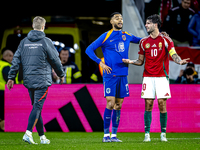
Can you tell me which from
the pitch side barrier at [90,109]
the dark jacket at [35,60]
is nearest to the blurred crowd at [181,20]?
the pitch side barrier at [90,109]

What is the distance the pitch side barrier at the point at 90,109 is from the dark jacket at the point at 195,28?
3.83 metres

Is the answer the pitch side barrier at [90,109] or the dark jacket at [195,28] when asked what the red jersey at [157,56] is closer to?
the pitch side barrier at [90,109]

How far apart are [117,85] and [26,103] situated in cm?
326

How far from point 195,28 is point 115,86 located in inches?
264

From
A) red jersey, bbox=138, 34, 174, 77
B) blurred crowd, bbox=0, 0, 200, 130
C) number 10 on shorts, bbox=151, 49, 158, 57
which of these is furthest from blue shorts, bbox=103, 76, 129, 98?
blurred crowd, bbox=0, 0, 200, 130

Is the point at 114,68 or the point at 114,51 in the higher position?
the point at 114,51

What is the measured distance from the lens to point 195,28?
1295 cm

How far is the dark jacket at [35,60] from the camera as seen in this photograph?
21.7 ft

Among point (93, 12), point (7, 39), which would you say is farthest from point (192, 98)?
point (93, 12)

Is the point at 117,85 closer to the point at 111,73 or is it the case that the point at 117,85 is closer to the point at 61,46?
the point at 111,73

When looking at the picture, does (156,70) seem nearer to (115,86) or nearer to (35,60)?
(115,86)

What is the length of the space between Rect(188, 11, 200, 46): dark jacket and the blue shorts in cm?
642

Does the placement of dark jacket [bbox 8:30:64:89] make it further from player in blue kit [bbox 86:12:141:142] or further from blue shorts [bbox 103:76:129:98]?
blue shorts [bbox 103:76:129:98]

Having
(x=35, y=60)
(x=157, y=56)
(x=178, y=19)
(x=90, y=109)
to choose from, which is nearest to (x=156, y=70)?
(x=157, y=56)
